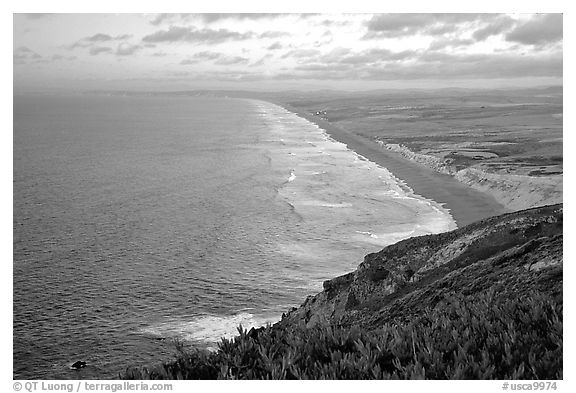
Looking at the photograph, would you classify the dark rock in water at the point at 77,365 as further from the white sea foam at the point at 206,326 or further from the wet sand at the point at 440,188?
the wet sand at the point at 440,188

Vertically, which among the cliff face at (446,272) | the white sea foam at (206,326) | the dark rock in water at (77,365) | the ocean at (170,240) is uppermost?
the cliff face at (446,272)

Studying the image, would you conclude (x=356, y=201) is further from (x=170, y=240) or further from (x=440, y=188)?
(x=170, y=240)

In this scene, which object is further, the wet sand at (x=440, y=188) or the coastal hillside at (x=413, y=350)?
the wet sand at (x=440, y=188)

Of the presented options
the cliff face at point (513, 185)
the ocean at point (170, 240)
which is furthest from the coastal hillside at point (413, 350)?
the cliff face at point (513, 185)

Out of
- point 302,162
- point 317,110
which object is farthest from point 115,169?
point 317,110
